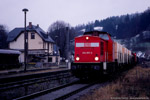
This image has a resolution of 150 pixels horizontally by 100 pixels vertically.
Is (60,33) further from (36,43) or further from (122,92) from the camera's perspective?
(122,92)

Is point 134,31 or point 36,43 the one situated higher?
point 134,31

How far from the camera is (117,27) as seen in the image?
133625 mm

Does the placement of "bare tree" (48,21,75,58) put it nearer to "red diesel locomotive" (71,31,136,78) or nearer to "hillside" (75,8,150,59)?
"hillside" (75,8,150,59)

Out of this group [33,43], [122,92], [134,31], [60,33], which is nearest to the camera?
[122,92]

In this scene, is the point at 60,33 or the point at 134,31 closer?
the point at 60,33

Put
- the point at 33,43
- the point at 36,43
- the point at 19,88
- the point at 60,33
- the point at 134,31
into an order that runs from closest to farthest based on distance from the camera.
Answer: the point at 19,88, the point at 36,43, the point at 33,43, the point at 60,33, the point at 134,31

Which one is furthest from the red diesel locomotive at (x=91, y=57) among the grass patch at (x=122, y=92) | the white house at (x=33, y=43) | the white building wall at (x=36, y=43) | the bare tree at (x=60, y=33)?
the bare tree at (x=60, y=33)

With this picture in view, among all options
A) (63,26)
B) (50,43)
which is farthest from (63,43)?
(50,43)

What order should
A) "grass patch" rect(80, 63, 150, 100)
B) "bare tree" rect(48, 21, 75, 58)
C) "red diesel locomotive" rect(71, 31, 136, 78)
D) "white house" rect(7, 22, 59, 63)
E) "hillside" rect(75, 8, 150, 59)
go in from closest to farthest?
1. "grass patch" rect(80, 63, 150, 100)
2. "red diesel locomotive" rect(71, 31, 136, 78)
3. "white house" rect(7, 22, 59, 63)
4. "bare tree" rect(48, 21, 75, 58)
5. "hillside" rect(75, 8, 150, 59)

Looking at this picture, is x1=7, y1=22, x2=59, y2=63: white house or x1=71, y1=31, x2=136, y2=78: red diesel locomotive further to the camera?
x1=7, y1=22, x2=59, y2=63: white house

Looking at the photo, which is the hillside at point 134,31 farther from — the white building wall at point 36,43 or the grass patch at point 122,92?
the grass patch at point 122,92

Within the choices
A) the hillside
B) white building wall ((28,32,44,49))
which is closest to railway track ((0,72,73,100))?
white building wall ((28,32,44,49))

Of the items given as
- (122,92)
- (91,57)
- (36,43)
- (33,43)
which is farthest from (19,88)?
(33,43)

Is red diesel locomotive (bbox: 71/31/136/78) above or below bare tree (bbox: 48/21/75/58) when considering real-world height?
below
